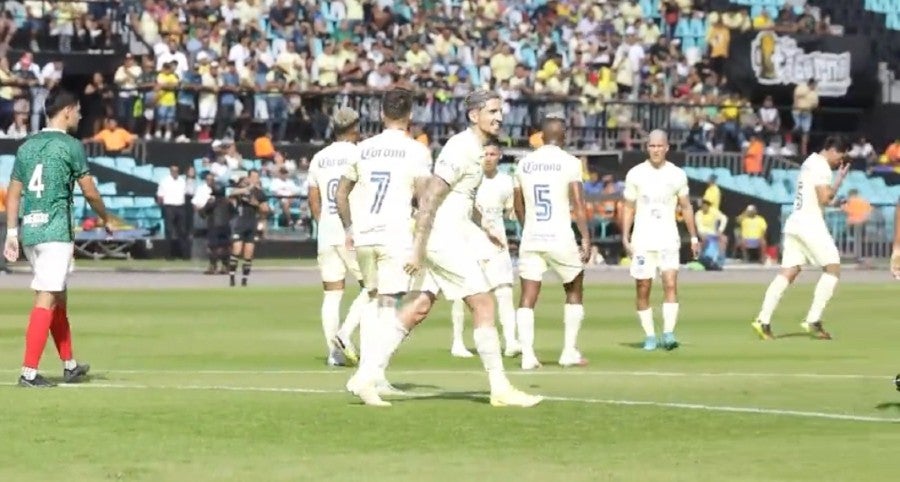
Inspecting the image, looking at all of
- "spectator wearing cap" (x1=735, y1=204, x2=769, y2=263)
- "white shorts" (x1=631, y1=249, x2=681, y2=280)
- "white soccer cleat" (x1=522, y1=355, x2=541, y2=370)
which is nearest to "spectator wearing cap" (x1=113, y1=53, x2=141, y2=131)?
"spectator wearing cap" (x1=735, y1=204, x2=769, y2=263)

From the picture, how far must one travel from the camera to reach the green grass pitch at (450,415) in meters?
13.0

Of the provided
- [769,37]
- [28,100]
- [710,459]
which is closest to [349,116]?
[710,459]

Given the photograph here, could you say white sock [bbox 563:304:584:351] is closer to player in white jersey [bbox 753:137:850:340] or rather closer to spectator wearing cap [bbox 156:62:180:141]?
player in white jersey [bbox 753:137:850:340]

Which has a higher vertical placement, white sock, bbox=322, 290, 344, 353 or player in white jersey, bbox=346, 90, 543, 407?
player in white jersey, bbox=346, 90, 543, 407

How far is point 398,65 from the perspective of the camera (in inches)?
2078

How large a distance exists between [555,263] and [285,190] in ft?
91.5

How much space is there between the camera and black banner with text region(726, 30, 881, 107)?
59938 millimetres

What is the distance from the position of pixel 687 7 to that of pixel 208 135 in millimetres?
16331

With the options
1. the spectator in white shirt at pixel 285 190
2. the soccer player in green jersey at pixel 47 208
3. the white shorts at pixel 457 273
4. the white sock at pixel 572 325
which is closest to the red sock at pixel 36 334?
the soccer player in green jersey at pixel 47 208

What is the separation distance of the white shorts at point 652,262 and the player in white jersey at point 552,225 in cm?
255

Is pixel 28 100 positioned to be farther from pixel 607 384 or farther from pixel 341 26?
pixel 607 384

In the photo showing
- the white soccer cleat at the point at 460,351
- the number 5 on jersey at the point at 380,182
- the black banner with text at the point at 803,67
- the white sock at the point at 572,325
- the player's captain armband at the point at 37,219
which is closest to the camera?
the number 5 on jersey at the point at 380,182

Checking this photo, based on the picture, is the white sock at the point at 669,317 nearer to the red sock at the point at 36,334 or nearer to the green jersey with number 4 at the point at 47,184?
the green jersey with number 4 at the point at 47,184

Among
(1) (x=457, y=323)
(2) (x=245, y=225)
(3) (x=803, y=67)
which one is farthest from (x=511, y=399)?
(3) (x=803, y=67)
